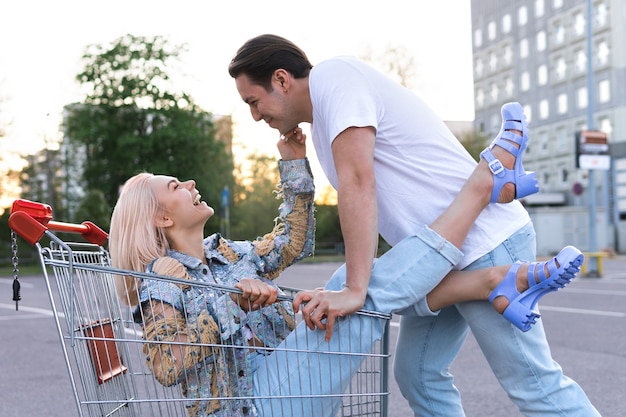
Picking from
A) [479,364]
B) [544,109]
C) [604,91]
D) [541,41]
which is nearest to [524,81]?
[544,109]

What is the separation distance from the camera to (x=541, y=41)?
5938 cm

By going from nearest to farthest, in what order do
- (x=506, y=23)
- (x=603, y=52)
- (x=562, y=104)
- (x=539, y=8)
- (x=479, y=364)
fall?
(x=479, y=364) → (x=603, y=52) → (x=562, y=104) → (x=539, y=8) → (x=506, y=23)

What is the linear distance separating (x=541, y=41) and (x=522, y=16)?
294 centimetres

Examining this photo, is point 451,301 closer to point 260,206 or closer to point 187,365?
point 187,365

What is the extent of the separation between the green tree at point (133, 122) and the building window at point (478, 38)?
98.8 ft

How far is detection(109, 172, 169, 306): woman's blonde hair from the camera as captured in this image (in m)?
2.94

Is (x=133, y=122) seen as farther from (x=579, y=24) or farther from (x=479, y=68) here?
(x=479, y=68)

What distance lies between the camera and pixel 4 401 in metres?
6.08

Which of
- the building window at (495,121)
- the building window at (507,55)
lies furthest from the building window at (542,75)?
the building window at (495,121)

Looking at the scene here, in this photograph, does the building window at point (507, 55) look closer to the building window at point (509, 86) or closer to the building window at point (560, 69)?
the building window at point (509, 86)

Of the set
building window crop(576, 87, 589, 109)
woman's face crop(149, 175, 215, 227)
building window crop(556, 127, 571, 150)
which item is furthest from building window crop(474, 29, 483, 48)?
woman's face crop(149, 175, 215, 227)

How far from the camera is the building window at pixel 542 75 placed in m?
59.1

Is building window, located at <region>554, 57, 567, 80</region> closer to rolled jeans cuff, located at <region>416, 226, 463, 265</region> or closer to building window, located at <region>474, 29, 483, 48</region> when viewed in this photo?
building window, located at <region>474, 29, 483, 48</region>

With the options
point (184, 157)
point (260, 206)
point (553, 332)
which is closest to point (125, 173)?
point (184, 157)
